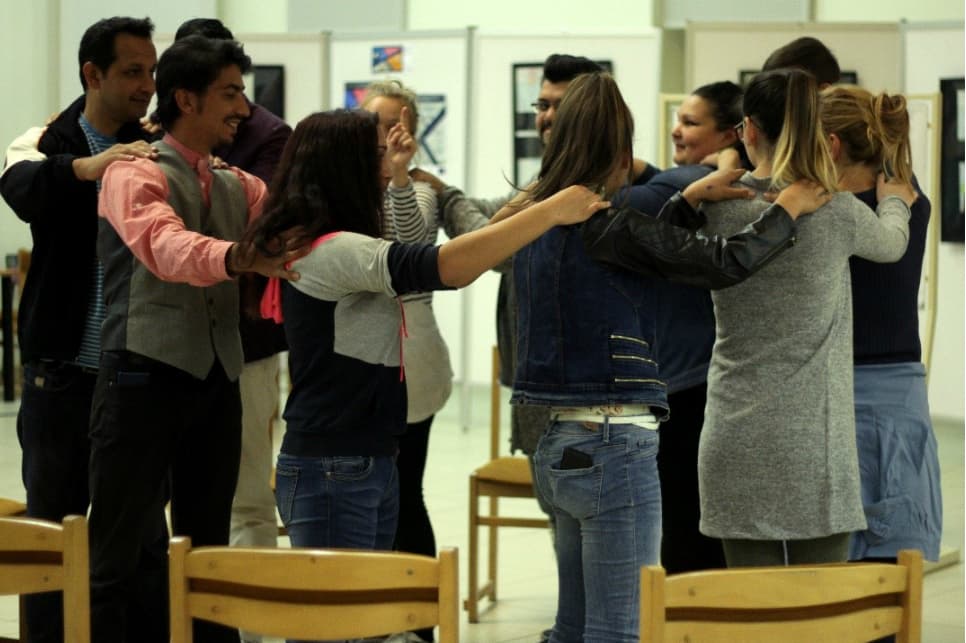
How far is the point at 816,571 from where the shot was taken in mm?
2002

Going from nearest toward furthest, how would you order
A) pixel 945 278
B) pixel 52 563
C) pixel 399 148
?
pixel 52 563, pixel 399 148, pixel 945 278

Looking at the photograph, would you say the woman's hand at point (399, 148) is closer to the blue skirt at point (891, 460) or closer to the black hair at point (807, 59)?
the black hair at point (807, 59)

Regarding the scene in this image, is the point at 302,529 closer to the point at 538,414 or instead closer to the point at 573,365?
the point at 573,365

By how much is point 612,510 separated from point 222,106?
3.59 feet

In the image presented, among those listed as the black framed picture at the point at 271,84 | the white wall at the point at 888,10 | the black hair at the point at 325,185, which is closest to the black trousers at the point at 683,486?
the black hair at the point at 325,185

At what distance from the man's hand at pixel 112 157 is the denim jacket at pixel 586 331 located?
77cm

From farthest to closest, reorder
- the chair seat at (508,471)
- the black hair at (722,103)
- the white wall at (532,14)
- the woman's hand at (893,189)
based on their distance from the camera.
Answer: the white wall at (532,14), the chair seat at (508,471), the black hair at (722,103), the woman's hand at (893,189)

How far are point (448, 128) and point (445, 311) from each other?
1018 mm

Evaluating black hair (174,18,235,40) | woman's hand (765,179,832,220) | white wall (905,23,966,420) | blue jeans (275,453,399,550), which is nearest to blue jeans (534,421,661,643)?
blue jeans (275,453,399,550)

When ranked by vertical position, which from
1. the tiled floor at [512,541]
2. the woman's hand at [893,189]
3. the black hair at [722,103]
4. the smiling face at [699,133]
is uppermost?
the black hair at [722,103]

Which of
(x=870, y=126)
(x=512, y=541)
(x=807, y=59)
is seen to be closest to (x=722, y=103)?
(x=807, y=59)

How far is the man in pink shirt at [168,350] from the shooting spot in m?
2.75

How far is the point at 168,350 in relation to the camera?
2750mm

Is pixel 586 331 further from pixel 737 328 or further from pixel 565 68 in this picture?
pixel 565 68
